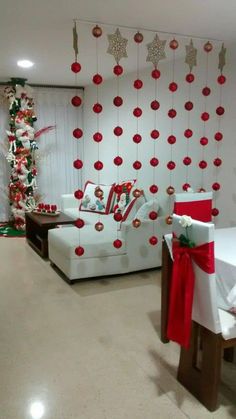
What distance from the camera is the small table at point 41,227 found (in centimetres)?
467

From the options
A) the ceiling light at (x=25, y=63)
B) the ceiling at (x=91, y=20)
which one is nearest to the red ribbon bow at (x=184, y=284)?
the ceiling at (x=91, y=20)

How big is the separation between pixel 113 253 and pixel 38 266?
0.98m

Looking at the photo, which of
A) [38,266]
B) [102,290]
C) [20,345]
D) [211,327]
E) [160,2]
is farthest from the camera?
[38,266]

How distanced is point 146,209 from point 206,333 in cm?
211

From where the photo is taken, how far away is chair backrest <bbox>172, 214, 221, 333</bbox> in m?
1.96

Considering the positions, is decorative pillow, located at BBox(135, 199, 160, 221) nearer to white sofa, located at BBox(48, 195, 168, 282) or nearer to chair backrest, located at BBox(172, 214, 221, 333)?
white sofa, located at BBox(48, 195, 168, 282)

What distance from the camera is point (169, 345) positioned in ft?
9.04

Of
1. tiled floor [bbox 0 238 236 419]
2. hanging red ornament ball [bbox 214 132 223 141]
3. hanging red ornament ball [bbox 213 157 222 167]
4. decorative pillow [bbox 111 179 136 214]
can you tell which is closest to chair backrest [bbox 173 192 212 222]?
hanging red ornament ball [bbox 213 157 222 167]

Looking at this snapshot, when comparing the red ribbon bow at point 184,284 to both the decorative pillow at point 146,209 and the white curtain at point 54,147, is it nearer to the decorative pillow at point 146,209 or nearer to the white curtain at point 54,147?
the decorative pillow at point 146,209

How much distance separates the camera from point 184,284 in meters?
2.11

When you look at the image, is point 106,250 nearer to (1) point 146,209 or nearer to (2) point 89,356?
(1) point 146,209

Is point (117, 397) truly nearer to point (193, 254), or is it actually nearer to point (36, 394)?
point (36, 394)

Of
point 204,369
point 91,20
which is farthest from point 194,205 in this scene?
point 91,20

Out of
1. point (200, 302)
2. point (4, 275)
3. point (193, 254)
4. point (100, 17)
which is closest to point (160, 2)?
point (100, 17)
